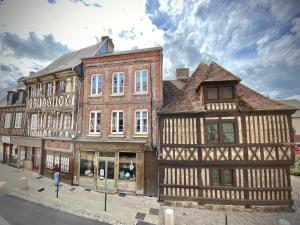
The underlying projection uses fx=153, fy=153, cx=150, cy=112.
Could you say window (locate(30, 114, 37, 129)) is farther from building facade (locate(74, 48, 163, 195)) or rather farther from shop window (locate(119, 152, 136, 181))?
shop window (locate(119, 152, 136, 181))

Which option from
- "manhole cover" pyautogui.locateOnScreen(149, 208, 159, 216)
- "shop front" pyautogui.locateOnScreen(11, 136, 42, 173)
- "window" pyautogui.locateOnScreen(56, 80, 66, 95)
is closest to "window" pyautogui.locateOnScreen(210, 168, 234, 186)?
"manhole cover" pyautogui.locateOnScreen(149, 208, 159, 216)

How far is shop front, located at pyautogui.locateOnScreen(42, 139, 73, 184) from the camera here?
11.6m

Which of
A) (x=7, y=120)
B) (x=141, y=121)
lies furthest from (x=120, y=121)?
(x=7, y=120)

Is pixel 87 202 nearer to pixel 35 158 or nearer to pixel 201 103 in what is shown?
pixel 35 158

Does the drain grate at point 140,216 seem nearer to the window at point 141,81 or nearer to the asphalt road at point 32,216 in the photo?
the asphalt road at point 32,216

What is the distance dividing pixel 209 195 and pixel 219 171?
1.48 m

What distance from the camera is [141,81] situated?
1101 centimetres

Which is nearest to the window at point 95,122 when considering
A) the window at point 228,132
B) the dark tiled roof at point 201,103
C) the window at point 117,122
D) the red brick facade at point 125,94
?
the red brick facade at point 125,94

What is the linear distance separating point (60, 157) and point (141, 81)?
884 cm

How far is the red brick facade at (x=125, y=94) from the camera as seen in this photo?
10.6m

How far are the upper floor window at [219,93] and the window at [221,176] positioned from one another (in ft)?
13.8

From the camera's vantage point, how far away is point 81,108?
11.8 metres

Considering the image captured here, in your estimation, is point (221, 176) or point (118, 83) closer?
point (221, 176)

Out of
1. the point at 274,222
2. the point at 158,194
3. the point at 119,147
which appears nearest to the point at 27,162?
the point at 119,147
